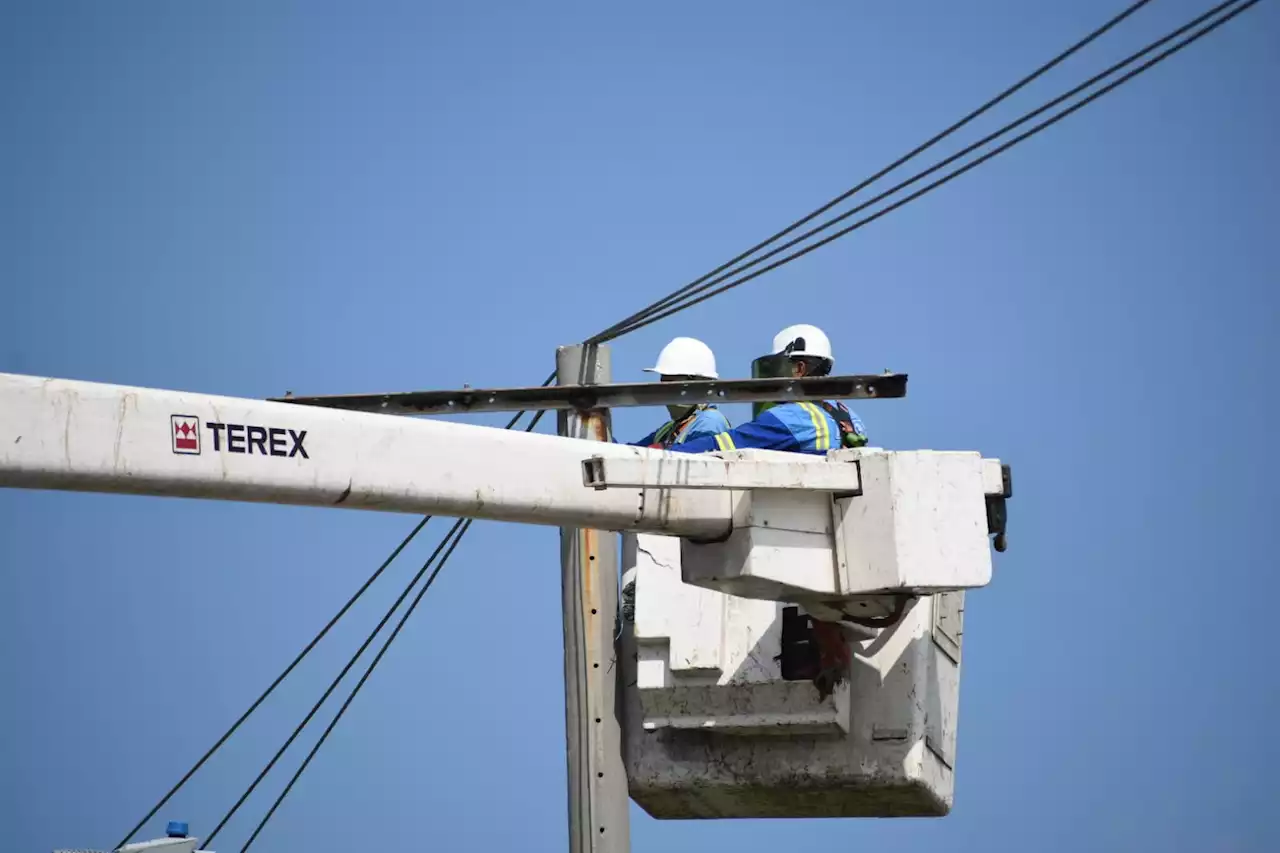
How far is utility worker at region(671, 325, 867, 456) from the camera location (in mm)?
9453

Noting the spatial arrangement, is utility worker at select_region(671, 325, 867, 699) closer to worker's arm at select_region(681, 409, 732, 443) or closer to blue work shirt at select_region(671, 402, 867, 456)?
blue work shirt at select_region(671, 402, 867, 456)

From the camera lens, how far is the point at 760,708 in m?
9.06

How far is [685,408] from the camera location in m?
10.6

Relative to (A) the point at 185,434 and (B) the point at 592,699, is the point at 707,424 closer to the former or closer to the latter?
(B) the point at 592,699

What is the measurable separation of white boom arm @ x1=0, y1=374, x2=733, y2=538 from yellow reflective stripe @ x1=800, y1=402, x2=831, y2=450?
1.89 m

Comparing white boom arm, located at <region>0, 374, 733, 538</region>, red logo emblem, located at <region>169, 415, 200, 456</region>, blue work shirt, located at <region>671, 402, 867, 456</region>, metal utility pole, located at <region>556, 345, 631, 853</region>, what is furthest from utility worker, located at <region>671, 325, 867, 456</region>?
red logo emblem, located at <region>169, 415, 200, 456</region>

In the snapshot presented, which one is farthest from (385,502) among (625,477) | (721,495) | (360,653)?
(360,653)

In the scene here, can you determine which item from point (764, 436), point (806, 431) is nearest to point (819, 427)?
point (806, 431)

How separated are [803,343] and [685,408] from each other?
0.70 metres

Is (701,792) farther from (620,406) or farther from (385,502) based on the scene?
(385,502)

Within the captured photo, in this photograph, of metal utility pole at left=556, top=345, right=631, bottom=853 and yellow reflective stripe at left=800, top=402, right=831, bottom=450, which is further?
metal utility pole at left=556, top=345, right=631, bottom=853

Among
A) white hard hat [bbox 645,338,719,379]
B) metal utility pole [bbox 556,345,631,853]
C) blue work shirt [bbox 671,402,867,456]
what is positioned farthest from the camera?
white hard hat [bbox 645,338,719,379]

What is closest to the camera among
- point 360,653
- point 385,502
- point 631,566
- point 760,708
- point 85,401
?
point 85,401

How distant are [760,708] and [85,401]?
378 centimetres
